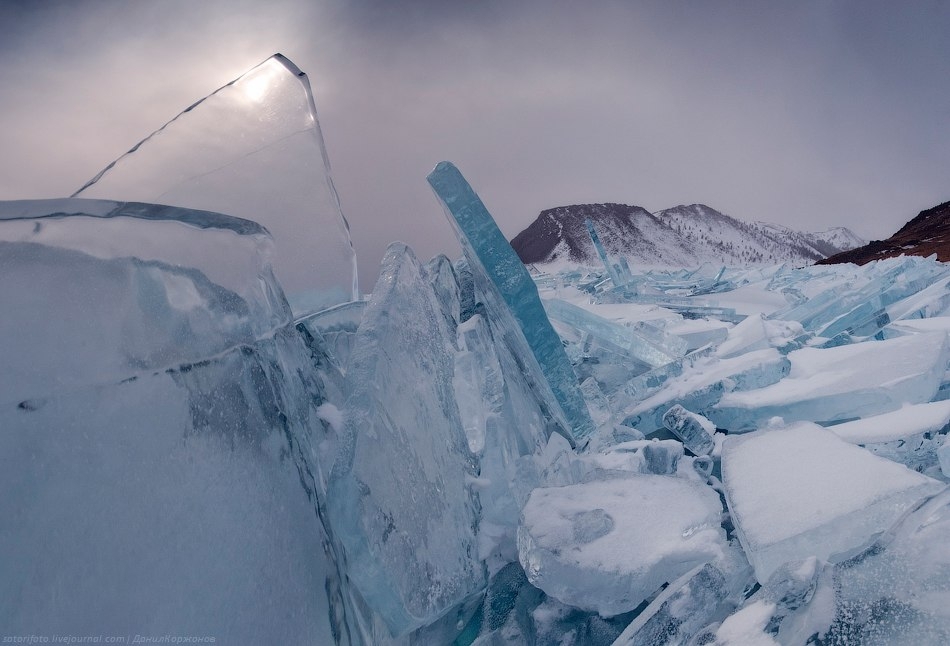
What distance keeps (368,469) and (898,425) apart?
1.42 m

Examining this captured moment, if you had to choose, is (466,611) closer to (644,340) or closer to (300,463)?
(300,463)

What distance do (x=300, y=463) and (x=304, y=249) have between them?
3.34 ft

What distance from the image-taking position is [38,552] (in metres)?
0.59

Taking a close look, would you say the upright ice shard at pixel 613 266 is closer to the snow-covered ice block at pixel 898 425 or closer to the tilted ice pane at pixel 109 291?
the snow-covered ice block at pixel 898 425

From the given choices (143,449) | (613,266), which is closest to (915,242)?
(613,266)

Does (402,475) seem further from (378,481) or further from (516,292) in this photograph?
(516,292)

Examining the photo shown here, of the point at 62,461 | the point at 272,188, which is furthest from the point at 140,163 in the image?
the point at 62,461

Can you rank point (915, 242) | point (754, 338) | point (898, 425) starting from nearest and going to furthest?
point (898, 425)
point (754, 338)
point (915, 242)

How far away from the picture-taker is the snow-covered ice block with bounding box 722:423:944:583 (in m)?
0.83

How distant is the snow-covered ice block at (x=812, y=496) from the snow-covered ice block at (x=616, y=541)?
8 cm

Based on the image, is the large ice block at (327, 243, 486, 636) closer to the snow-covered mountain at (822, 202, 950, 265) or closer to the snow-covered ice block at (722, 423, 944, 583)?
the snow-covered ice block at (722, 423, 944, 583)

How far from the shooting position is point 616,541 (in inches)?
39.2

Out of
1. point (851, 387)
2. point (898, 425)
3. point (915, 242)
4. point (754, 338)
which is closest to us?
point (898, 425)

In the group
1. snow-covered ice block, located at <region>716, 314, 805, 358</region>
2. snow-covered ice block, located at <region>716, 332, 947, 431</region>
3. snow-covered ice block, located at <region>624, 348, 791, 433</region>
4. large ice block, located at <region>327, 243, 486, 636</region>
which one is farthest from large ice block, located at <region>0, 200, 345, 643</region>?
snow-covered ice block, located at <region>716, 314, 805, 358</region>
